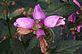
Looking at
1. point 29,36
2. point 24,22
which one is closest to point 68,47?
point 29,36

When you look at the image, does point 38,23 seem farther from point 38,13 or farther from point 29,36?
point 29,36

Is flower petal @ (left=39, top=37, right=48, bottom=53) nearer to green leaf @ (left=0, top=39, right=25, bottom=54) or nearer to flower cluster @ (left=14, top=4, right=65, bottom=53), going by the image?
flower cluster @ (left=14, top=4, right=65, bottom=53)

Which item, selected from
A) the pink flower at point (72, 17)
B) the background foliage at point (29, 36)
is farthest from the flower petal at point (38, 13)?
the pink flower at point (72, 17)

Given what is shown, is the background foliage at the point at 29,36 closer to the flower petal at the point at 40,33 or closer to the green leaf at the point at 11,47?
the green leaf at the point at 11,47

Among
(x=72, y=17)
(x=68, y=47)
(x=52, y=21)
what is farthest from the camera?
(x=72, y=17)

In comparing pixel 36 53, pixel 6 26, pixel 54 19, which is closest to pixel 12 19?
pixel 6 26

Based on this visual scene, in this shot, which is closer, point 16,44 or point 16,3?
point 16,44

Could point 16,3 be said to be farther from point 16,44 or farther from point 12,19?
point 16,44

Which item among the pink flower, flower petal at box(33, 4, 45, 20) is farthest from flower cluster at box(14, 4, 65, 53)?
the pink flower

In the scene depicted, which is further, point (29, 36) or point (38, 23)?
point (29, 36)
